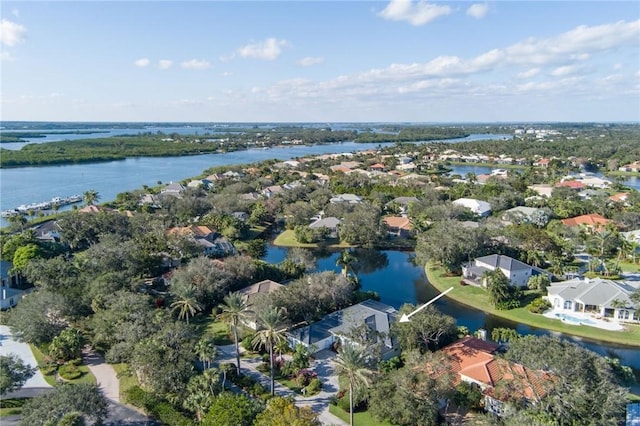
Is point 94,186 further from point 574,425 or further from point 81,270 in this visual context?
point 574,425


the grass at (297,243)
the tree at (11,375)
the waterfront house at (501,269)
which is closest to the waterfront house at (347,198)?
the grass at (297,243)

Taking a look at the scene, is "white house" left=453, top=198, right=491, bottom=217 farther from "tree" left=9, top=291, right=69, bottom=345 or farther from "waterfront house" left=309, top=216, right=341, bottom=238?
"tree" left=9, top=291, right=69, bottom=345

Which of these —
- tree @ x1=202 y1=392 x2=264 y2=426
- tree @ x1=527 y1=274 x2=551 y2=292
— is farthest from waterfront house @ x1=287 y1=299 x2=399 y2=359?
tree @ x1=527 y1=274 x2=551 y2=292

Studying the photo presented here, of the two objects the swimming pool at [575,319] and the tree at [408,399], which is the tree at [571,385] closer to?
the tree at [408,399]

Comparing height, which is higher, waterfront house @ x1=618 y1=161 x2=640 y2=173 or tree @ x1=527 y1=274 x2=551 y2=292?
waterfront house @ x1=618 y1=161 x2=640 y2=173

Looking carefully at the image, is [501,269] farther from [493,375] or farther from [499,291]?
[493,375]

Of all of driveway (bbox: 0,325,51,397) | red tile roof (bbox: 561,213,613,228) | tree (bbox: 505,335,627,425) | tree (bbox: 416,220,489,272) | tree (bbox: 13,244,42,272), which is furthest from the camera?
red tile roof (bbox: 561,213,613,228)

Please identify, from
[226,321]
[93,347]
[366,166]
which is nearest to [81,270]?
[93,347]
